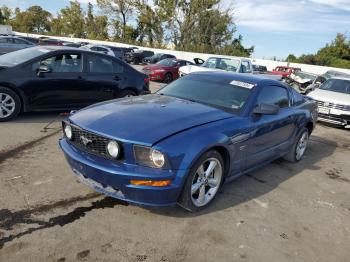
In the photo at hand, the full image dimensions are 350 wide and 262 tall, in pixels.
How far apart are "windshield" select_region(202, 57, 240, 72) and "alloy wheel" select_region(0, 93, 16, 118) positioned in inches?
352

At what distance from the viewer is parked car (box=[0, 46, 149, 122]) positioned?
695 centimetres

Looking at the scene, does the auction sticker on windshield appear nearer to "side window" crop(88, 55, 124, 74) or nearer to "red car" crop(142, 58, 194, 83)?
"side window" crop(88, 55, 124, 74)

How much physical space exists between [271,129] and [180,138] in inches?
75.4

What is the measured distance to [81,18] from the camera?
7350 centimetres

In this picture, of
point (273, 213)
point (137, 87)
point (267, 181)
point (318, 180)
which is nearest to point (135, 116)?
point (273, 213)

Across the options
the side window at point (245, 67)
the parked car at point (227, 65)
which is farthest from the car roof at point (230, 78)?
the side window at point (245, 67)

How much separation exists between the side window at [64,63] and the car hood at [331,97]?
23.3ft

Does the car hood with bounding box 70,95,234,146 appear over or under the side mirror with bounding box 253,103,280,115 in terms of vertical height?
under

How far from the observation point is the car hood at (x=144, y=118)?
3637 millimetres

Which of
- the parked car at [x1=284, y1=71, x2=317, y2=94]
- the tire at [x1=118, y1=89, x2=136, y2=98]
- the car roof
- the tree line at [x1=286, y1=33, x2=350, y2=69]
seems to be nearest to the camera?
the car roof

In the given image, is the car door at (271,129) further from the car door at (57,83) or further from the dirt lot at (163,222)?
the car door at (57,83)

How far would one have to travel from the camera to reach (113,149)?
358 cm

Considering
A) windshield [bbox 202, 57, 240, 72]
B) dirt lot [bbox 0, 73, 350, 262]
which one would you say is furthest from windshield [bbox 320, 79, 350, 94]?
dirt lot [bbox 0, 73, 350, 262]

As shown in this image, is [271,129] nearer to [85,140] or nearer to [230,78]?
[230,78]
